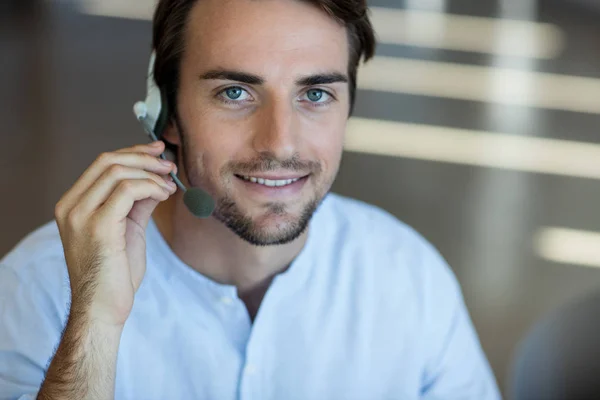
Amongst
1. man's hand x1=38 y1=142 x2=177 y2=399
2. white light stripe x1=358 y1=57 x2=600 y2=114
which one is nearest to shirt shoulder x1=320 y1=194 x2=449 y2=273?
man's hand x1=38 y1=142 x2=177 y2=399

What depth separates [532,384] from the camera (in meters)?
1.34

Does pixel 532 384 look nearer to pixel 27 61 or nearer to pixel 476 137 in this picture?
pixel 476 137

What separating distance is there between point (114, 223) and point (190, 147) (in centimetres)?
29

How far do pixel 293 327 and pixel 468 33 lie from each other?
3.57m

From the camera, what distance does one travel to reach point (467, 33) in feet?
15.9

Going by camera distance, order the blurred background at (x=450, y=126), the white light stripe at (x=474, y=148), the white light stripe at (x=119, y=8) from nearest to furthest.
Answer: the blurred background at (x=450, y=126)
the white light stripe at (x=474, y=148)
the white light stripe at (x=119, y=8)

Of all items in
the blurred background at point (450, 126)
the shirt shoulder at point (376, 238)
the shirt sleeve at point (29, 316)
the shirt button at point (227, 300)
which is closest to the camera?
the shirt sleeve at point (29, 316)

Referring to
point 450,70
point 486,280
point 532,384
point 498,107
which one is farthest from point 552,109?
point 532,384

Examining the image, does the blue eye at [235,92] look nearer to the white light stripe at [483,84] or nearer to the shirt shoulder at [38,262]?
the shirt shoulder at [38,262]

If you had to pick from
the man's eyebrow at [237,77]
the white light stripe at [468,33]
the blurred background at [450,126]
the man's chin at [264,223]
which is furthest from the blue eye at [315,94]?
the white light stripe at [468,33]

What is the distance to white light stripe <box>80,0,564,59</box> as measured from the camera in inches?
186

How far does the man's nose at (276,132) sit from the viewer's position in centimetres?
148

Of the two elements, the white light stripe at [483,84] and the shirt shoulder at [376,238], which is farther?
the white light stripe at [483,84]

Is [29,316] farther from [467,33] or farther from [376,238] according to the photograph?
[467,33]
